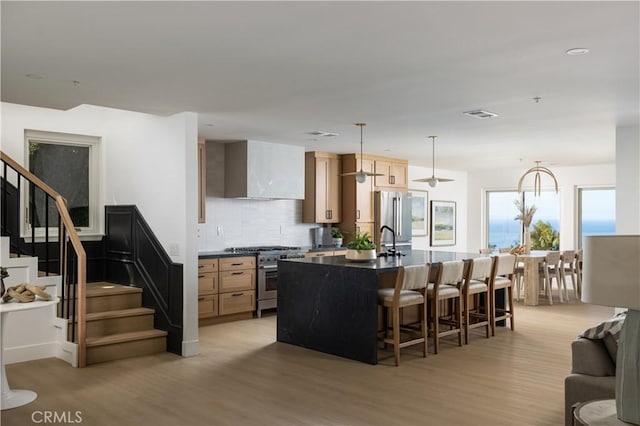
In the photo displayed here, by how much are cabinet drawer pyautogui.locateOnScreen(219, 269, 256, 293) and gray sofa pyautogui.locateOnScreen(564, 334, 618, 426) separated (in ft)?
15.6

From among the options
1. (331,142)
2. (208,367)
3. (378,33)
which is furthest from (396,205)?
(378,33)

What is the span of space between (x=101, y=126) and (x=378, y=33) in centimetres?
464

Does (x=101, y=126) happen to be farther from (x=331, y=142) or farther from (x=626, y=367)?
(x=626, y=367)

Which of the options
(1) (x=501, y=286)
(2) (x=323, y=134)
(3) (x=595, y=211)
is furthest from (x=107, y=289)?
(3) (x=595, y=211)

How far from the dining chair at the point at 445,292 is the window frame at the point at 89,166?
159 inches

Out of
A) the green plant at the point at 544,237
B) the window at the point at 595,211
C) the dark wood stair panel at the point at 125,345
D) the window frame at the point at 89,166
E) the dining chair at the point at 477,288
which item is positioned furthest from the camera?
the green plant at the point at 544,237

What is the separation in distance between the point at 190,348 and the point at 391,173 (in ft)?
17.8

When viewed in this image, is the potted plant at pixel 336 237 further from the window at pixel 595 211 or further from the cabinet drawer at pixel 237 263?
the window at pixel 595 211

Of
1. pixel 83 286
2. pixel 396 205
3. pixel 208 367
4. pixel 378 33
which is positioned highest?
pixel 378 33

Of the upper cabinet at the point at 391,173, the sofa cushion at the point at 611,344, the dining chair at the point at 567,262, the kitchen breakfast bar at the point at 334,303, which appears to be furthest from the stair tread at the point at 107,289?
the dining chair at the point at 567,262

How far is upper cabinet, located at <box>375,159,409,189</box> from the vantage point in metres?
9.72

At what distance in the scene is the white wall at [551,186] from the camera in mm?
11227

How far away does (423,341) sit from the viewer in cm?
559

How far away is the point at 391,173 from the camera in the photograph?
998 centimetres
